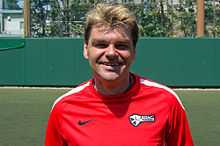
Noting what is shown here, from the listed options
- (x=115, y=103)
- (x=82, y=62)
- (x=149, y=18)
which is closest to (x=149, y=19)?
(x=149, y=18)

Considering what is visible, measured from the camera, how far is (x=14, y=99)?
1442 centimetres

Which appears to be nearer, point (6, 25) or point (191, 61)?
point (191, 61)

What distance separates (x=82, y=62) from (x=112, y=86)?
1535 cm

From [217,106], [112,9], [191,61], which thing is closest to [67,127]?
[112,9]

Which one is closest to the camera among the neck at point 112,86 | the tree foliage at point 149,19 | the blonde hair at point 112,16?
the blonde hair at point 112,16

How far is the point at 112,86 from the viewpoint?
237cm

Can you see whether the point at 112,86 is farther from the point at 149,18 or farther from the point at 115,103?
the point at 149,18

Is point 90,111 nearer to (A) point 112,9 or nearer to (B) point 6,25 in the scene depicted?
(A) point 112,9

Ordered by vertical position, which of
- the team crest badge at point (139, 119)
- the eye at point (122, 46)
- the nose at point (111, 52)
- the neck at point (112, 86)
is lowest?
the team crest badge at point (139, 119)

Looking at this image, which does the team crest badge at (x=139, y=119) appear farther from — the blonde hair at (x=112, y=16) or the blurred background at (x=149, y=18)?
the blurred background at (x=149, y=18)

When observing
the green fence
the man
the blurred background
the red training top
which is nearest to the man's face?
the man

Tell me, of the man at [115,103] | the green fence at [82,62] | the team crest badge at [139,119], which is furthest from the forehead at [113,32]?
the green fence at [82,62]

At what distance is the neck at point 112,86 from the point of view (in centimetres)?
235

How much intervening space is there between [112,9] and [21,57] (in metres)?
16.0
